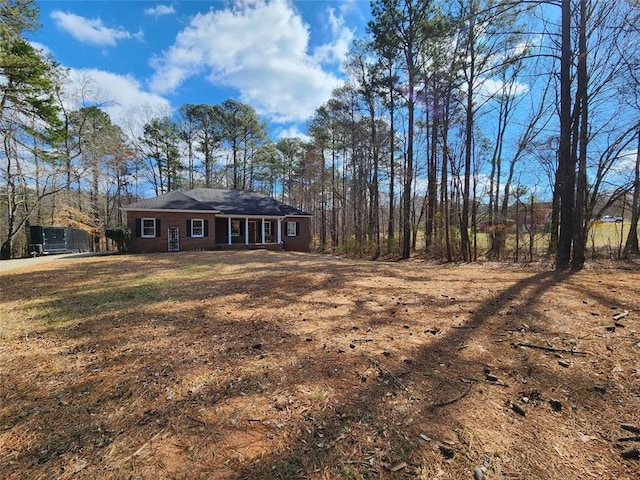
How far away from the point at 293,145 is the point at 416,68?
54.9 feet

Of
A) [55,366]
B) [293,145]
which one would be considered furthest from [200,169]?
[55,366]

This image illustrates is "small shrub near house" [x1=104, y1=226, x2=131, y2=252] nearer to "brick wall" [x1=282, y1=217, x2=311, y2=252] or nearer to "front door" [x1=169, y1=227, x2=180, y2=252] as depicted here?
"front door" [x1=169, y1=227, x2=180, y2=252]

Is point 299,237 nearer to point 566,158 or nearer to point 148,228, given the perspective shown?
point 148,228

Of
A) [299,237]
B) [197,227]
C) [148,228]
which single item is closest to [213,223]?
[197,227]

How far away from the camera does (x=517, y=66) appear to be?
13203mm

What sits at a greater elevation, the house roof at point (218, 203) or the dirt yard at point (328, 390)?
the house roof at point (218, 203)

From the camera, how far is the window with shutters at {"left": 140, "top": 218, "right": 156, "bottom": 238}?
1603 centimetres

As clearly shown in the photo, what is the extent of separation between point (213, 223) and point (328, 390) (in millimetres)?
17308

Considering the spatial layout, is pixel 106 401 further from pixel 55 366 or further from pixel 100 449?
pixel 55 366

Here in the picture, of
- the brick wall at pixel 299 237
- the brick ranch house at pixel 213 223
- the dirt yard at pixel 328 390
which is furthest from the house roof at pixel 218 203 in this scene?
the dirt yard at pixel 328 390

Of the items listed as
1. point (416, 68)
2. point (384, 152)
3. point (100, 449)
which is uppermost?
point (416, 68)

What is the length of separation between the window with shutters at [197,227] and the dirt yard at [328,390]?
13.4m

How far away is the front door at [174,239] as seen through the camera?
16.6m

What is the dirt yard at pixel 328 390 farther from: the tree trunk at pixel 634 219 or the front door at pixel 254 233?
the front door at pixel 254 233
